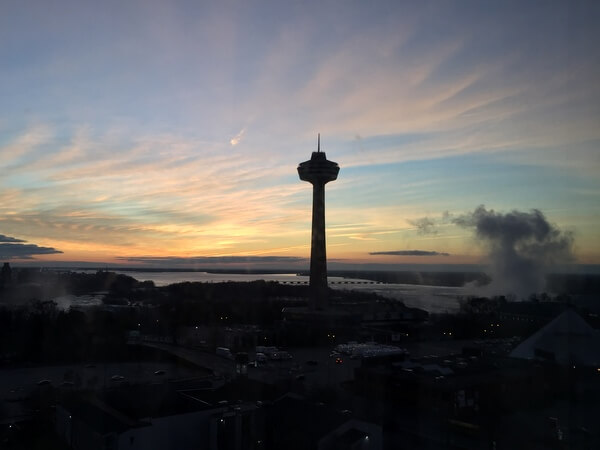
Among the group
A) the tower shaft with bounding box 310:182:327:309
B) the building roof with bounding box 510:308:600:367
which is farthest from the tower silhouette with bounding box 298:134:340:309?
the building roof with bounding box 510:308:600:367

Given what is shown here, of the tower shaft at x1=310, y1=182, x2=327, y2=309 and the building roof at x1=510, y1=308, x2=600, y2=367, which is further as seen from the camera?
the tower shaft at x1=310, y1=182, x2=327, y2=309

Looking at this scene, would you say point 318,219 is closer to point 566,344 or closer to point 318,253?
point 318,253

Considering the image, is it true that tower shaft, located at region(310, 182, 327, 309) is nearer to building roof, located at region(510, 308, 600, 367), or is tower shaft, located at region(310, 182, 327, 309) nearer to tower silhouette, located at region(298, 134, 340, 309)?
tower silhouette, located at region(298, 134, 340, 309)

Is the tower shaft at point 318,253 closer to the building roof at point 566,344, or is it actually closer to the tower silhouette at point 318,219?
the tower silhouette at point 318,219

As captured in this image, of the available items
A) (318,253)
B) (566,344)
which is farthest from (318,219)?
(566,344)

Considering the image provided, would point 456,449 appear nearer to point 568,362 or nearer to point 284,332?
point 568,362

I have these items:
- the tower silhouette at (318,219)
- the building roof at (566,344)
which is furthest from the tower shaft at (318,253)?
the building roof at (566,344)
